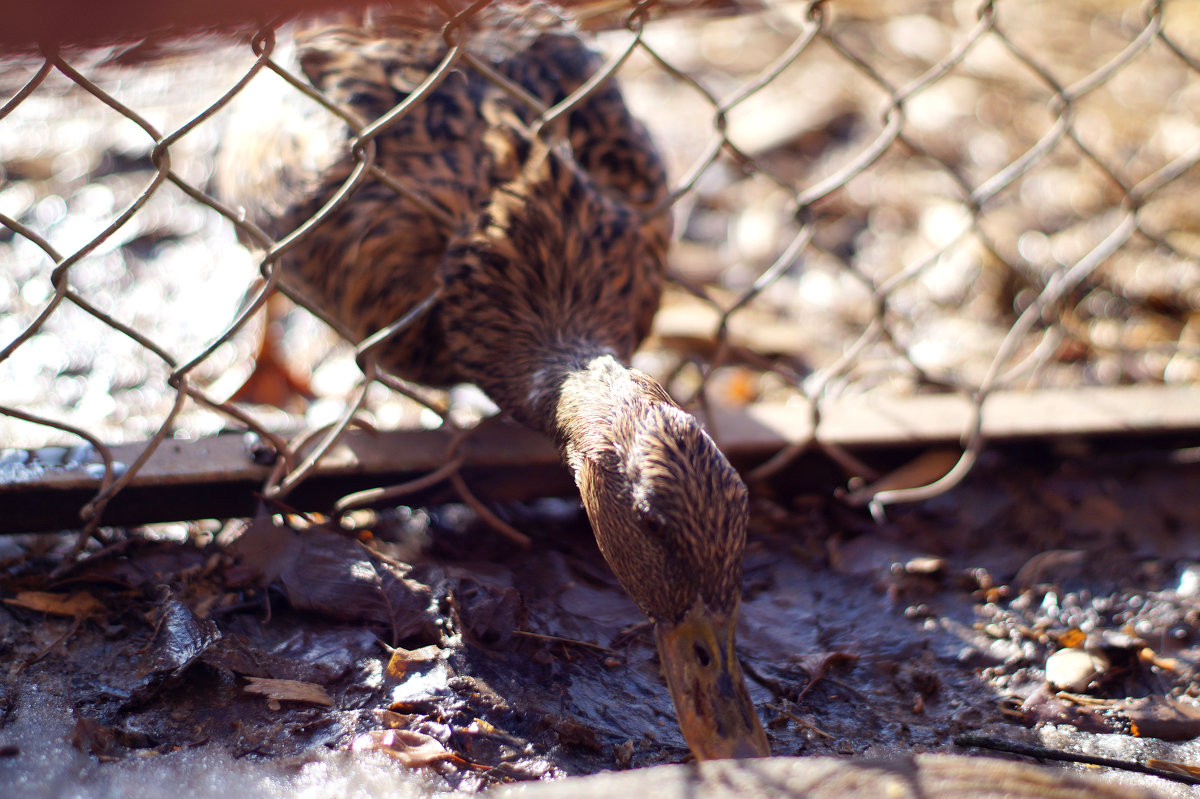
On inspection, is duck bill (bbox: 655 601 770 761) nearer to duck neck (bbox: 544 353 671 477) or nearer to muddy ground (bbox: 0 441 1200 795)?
muddy ground (bbox: 0 441 1200 795)

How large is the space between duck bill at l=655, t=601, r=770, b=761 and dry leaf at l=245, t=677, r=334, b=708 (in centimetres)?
61

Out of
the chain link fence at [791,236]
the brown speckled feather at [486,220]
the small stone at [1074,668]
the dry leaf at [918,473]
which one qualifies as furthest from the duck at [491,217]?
the small stone at [1074,668]

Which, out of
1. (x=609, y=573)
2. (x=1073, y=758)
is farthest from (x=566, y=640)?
(x=1073, y=758)

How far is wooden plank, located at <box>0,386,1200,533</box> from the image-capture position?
2.12m

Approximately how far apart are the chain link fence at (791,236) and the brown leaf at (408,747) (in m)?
0.66

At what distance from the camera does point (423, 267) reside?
2.52 meters

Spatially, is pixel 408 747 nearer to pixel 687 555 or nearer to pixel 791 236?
pixel 687 555

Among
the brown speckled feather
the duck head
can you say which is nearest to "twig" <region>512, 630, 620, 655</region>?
the duck head

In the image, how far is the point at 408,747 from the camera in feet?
5.44

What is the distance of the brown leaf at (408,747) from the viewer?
1636 mm

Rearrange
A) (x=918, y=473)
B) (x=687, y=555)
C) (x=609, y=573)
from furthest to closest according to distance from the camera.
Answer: (x=918, y=473) → (x=609, y=573) → (x=687, y=555)

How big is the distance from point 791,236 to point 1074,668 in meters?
2.23

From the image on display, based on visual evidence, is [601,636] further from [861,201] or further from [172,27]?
[861,201]

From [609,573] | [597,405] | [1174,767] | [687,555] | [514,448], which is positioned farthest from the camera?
[514,448]
